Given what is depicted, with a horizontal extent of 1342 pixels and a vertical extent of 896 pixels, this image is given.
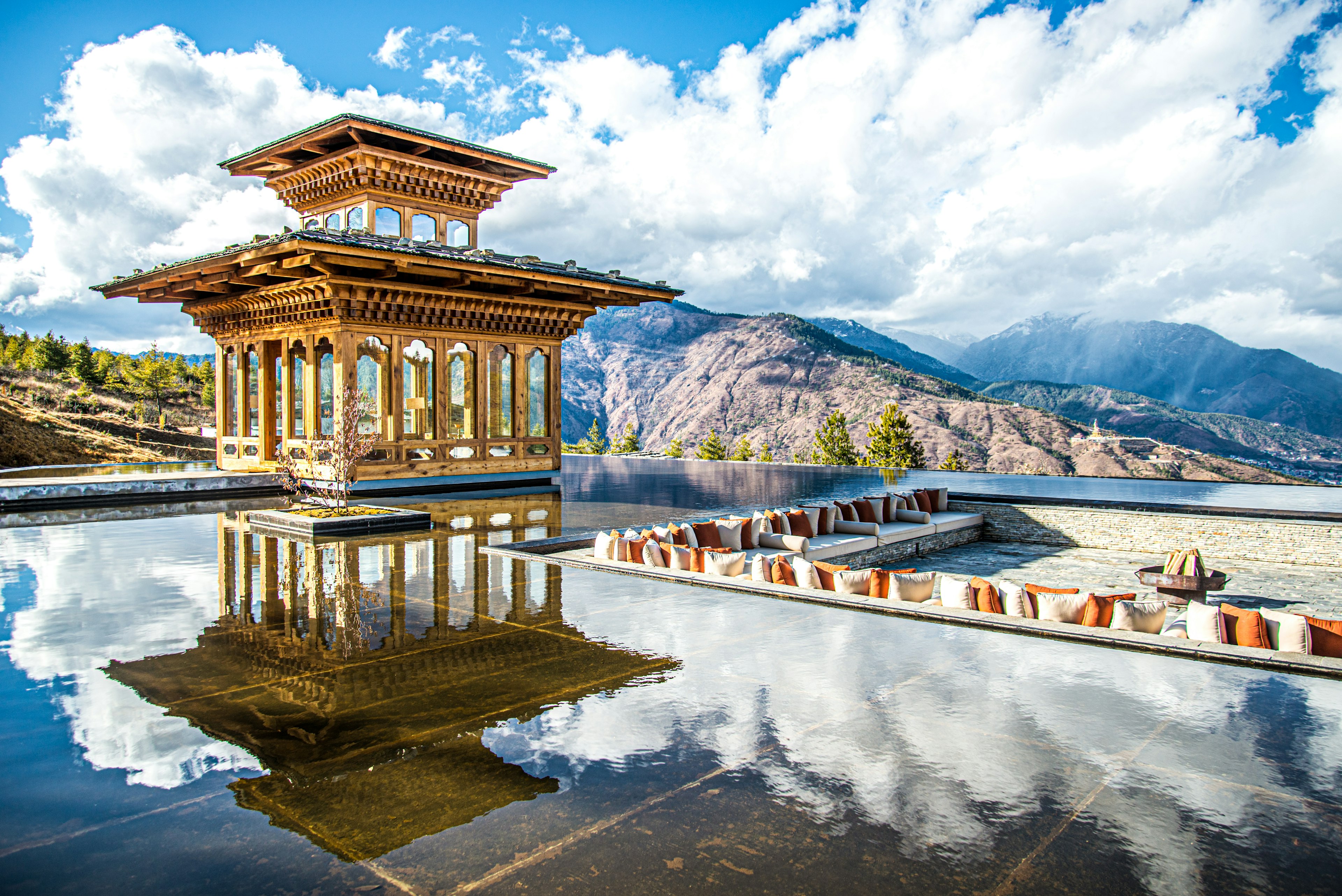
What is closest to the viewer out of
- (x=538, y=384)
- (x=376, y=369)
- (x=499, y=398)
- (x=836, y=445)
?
(x=376, y=369)

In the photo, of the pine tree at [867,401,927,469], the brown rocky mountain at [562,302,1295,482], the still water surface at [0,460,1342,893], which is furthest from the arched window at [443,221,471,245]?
the brown rocky mountain at [562,302,1295,482]

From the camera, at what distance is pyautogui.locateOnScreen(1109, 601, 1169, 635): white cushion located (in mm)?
4023

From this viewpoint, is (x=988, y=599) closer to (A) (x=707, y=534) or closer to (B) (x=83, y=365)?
(A) (x=707, y=534)

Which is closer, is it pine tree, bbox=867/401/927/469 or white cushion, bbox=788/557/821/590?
white cushion, bbox=788/557/821/590

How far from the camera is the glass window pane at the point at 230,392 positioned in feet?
52.1

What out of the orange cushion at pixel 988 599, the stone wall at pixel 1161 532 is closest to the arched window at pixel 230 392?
the stone wall at pixel 1161 532

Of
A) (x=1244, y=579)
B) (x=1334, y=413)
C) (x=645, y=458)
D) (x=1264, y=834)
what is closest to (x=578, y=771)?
(x=1264, y=834)

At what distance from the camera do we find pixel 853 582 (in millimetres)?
5035

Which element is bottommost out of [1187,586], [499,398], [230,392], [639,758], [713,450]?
[1187,586]

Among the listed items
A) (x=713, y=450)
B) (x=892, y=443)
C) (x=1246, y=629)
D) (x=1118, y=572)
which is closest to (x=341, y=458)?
(x=1246, y=629)

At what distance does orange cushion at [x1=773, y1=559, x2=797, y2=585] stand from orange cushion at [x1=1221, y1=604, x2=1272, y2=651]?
234 cm

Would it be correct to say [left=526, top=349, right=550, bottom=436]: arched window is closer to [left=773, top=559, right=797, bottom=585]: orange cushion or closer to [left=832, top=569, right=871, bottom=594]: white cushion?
[left=773, top=559, right=797, bottom=585]: orange cushion

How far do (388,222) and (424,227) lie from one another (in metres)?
0.69

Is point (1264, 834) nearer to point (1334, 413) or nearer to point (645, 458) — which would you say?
point (645, 458)
